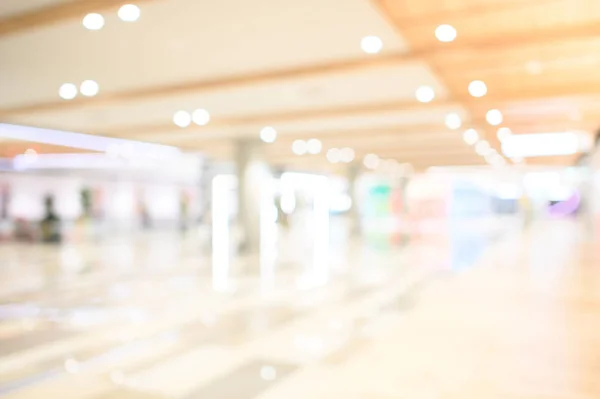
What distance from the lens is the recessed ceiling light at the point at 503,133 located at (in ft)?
50.8

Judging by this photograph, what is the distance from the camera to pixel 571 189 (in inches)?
1790

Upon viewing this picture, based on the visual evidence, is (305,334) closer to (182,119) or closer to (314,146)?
(182,119)

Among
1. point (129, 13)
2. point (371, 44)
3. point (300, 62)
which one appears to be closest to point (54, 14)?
point (129, 13)

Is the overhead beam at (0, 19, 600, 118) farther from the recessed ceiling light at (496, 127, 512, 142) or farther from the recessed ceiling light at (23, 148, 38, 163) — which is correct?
the recessed ceiling light at (23, 148, 38, 163)

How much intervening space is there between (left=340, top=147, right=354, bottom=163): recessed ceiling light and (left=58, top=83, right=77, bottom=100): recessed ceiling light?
39.7 feet

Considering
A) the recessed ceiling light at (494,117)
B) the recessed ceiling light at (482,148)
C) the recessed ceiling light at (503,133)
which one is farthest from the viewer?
the recessed ceiling light at (482,148)

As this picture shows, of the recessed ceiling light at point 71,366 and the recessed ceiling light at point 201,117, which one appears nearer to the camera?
the recessed ceiling light at point 71,366

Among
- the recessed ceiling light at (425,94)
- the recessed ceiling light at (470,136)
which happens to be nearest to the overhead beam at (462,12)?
the recessed ceiling light at (425,94)

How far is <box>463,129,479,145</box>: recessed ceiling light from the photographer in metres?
15.9

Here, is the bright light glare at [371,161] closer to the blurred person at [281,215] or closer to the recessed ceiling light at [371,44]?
the blurred person at [281,215]

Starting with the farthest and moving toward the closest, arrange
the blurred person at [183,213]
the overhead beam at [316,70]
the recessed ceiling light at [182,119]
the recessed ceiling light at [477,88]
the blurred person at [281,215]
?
1. the blurred person at [183,213]
2. the blurred person at [281,215]
3. the recessed ceiling light at [182,119]
4. the recessed ceiling light at [477,88]
5. the overhead beam at [316,70]

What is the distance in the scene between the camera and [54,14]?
19.3ft

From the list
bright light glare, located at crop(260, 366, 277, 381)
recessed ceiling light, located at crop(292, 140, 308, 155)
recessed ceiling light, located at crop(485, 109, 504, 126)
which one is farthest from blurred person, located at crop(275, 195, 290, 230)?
bright light glare, located at crop(260, 366, 277, 381)

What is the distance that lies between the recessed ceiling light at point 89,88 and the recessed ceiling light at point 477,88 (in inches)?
288
